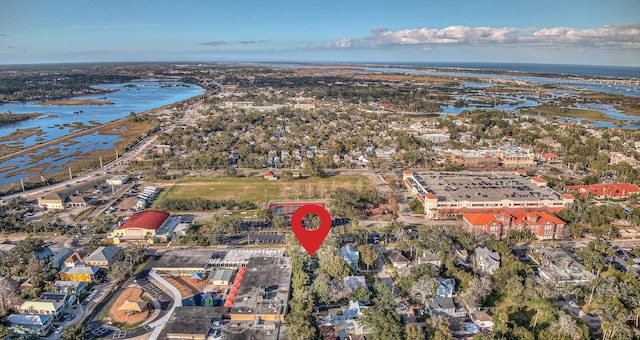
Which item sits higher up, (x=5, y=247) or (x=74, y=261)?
(x=74, y=261)

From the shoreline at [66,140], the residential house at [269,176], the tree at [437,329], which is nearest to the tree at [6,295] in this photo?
the tree at [437,329]


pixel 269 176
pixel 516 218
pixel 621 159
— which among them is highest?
pixel 621 159

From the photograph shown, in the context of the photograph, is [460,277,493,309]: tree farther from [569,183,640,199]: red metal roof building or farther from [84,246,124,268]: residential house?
[569,183,640,199]: red metal roof building

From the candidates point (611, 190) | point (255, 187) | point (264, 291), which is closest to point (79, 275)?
point (264, 291)

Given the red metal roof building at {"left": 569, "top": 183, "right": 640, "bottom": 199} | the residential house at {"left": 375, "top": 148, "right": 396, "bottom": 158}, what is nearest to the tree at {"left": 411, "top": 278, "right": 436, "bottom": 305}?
the red metal roof building at {"left": 569, "top": 183, "right": 640, "bottom": 199}

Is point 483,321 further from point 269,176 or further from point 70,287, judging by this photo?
point 269,176

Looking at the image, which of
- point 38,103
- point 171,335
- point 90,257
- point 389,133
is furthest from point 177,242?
point 38,103

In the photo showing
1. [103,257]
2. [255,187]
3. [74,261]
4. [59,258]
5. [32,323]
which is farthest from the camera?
[255,187]

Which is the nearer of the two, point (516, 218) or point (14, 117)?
point (516, 218)
